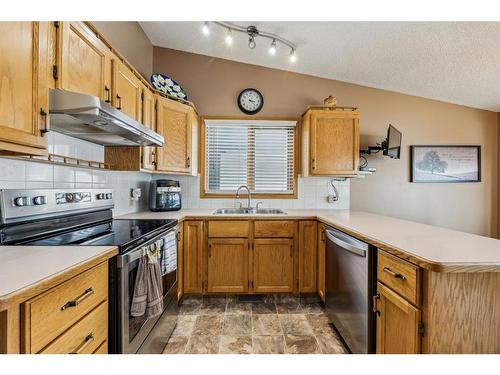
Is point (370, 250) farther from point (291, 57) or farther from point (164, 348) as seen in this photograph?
point (291, 57)

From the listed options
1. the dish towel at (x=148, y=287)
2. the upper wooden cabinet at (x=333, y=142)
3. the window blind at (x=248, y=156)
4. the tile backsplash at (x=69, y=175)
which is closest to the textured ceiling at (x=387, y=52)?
the upper wooden cabinet at (x=333, y=142)

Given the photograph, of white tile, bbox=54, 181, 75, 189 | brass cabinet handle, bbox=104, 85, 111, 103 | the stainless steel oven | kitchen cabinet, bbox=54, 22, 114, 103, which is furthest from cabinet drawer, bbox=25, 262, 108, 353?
brass cabinet handle, bbox=104, 85, 111, 103

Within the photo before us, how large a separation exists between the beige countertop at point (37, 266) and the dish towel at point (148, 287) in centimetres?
30

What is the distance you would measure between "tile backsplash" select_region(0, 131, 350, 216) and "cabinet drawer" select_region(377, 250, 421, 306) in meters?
1.85

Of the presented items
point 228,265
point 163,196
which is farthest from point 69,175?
point 228,265

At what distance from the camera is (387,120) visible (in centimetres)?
323

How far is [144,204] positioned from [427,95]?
3720 mm

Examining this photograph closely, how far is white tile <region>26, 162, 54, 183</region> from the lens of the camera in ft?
4.63

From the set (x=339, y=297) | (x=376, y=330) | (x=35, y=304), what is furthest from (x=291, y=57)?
(x=35, y=304)

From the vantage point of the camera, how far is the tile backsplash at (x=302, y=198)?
3146mm

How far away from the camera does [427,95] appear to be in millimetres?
3201

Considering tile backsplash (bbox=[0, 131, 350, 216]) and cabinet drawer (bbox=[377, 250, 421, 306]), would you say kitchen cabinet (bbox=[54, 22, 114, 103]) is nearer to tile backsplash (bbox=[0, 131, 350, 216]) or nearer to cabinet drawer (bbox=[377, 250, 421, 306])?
tile backsplash (bbox=[0, 131, 350, 216])

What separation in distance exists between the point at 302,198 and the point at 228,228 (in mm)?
1125

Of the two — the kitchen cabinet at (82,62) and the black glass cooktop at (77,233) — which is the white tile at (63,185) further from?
the kitchen cabinet at (82,62)
